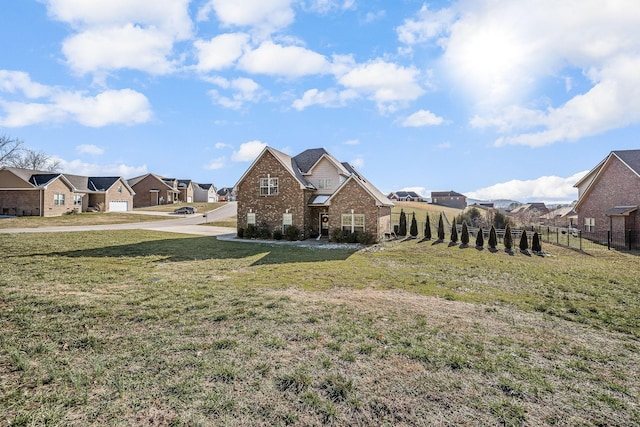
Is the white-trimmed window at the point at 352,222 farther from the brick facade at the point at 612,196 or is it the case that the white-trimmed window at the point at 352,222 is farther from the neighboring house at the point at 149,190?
the neighboring house at the point at 149,190

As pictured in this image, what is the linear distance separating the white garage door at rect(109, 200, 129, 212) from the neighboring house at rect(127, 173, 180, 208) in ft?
34.0

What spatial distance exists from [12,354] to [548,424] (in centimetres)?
808

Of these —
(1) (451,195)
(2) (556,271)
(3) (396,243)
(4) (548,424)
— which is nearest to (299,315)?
(4) (548,424)

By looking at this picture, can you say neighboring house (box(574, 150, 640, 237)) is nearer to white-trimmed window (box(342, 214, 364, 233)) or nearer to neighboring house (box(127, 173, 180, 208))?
white-trimmed window (box(342, 214, 364, 233))

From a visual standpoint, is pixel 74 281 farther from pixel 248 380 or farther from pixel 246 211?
pixel 246 211

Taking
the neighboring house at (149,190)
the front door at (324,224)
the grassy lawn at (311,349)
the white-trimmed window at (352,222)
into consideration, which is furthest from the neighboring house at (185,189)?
the grassy lawn at (311,349)

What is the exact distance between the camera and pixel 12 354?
516 centimetres

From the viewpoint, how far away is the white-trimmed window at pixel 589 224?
3011cm

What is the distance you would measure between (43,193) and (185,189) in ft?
107

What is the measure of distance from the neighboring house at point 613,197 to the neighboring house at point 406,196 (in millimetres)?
64148

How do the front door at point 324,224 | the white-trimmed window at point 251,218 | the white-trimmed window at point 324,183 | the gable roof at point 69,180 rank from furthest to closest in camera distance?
the gable roof at point 69,180, the white-trimmed window at point 324,183, the front door at point 324,224, the white-trimmed window at point 251,218

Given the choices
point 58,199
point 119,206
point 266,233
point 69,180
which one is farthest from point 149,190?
point 266,233

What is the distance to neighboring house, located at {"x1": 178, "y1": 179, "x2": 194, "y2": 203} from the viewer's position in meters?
70.9

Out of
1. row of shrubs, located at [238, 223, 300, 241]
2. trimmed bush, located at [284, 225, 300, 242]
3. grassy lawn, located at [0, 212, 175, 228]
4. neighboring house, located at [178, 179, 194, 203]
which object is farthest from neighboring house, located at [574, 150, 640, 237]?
neighboring house, located at [178, 179, 194, 203]
